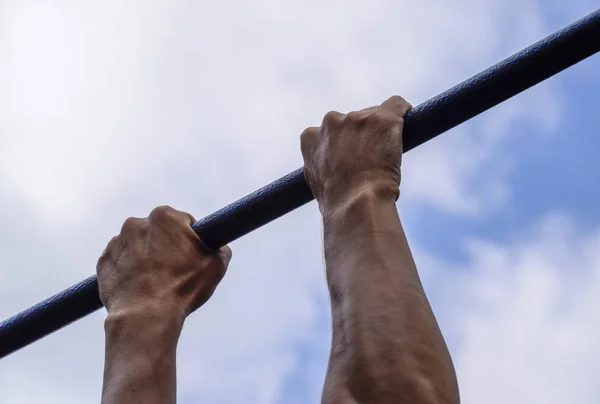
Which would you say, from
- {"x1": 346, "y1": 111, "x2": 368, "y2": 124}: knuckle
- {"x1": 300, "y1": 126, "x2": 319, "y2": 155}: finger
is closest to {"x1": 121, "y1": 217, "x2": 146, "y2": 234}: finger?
{"x1": 300, "y1": 126, "x2": 319, "y2": 155}: finger

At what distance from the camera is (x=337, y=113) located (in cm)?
155

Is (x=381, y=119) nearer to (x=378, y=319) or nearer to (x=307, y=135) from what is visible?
(x=307, y=135)

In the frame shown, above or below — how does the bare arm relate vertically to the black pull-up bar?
below

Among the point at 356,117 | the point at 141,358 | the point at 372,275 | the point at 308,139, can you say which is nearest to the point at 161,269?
the point at 141,358

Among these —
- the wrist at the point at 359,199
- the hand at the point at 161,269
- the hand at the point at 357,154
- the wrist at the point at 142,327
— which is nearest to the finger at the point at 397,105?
the hand at the point at 357,154

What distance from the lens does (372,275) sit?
1268mm

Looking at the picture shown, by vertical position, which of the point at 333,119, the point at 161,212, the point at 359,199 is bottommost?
the point at 359,199

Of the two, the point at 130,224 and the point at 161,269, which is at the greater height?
the point at 130,224

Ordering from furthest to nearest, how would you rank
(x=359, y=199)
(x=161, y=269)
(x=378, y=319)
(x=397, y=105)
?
(x=161, y=269) < (x=397, y=105) < (x=359, y=199) < (x=378, y=319)

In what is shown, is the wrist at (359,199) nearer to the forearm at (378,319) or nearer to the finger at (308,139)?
the forearm at (378,319)

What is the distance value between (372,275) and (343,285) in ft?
0.16

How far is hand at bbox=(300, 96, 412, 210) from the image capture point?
4.67 feet

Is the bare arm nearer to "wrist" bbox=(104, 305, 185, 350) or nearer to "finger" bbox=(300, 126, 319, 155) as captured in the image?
"finger" bbox=(300, 126, 319, 155)

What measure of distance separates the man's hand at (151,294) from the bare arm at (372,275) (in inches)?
14.8
